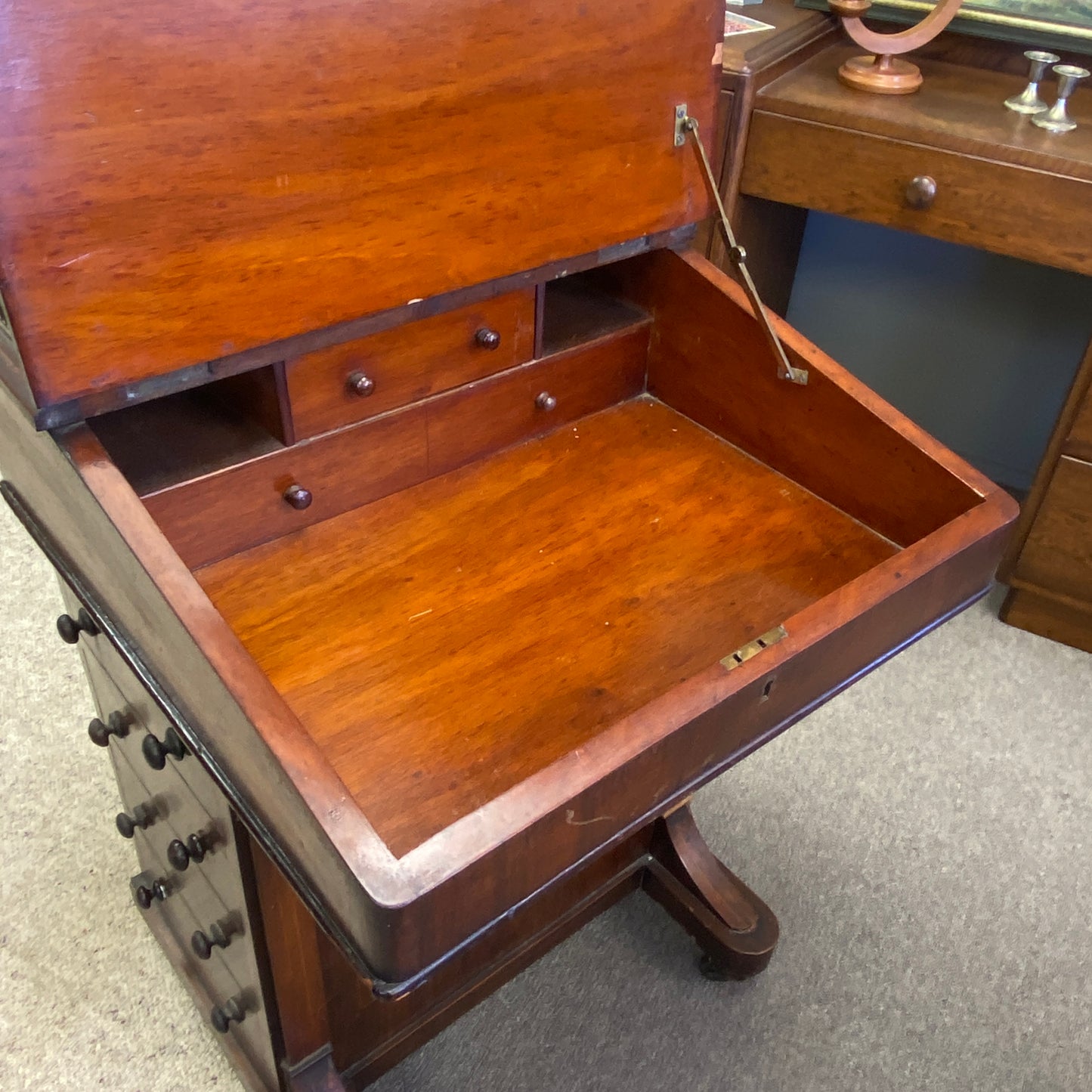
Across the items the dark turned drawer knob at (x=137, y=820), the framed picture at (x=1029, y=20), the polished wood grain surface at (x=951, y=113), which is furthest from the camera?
the framed picture at (x=1029, y=20)

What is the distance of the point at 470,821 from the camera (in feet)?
1.87

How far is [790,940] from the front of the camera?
4.42ft

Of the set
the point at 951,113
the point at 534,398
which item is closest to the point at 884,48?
the point at 951,113

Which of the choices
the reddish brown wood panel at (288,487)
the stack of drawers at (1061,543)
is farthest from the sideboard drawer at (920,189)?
the reddish brown wood panel at (288,487)

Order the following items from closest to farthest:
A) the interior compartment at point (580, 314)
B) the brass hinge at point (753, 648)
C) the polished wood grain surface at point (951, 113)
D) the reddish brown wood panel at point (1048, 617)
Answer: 1. the brass hinge at point (753, 648)
2. the interior compartment at point (580, 314)
3. the polished wood grain surface at point (951, 113)
4. the reddish brown wood panel at point (1048, 617)

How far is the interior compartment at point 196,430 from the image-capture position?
0.79m

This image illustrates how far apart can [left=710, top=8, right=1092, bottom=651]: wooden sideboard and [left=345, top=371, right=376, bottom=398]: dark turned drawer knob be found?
99cm

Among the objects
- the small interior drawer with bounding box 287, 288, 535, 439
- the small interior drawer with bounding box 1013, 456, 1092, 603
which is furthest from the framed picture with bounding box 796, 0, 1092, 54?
the small interior drawer with bounding box 287, 288, 535, 439

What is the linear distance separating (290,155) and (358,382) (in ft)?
0.65

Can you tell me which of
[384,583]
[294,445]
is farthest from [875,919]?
[294,445]

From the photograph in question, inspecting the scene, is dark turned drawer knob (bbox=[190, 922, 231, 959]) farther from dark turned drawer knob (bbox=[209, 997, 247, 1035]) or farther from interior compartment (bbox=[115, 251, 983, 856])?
interior compartment (bbox=[115, 251, 983, 856])

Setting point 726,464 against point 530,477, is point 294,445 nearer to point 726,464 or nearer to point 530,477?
point 530,477

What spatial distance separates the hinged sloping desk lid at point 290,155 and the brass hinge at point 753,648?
35 centimetres

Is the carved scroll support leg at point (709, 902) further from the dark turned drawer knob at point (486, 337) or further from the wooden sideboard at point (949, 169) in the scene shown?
the wooden sideboard at point (949, 169)
